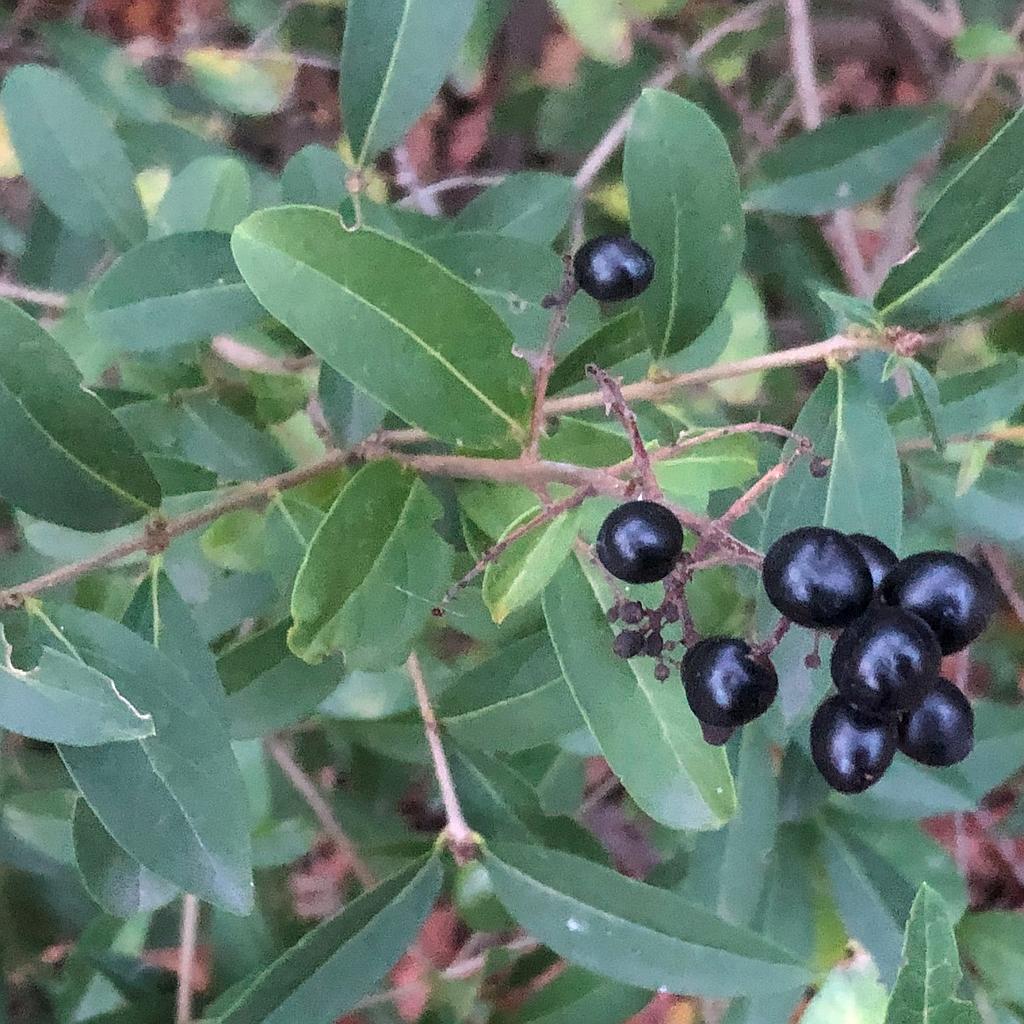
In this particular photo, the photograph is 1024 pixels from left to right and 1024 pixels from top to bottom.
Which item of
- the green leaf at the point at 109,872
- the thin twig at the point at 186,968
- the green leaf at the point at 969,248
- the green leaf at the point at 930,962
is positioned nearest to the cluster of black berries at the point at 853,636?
the green leaf at the point at 930,962

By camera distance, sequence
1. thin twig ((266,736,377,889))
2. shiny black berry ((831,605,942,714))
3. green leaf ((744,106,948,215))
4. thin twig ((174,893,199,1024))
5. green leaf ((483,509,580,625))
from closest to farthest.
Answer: shiny black berry ((831,605,942,714)) → green leaf ((483,509,580,625)) → thin twig ((174,893,199,1024)) → thin twig ((266,736,377,889)) → green leaf ((744,106,948,215))

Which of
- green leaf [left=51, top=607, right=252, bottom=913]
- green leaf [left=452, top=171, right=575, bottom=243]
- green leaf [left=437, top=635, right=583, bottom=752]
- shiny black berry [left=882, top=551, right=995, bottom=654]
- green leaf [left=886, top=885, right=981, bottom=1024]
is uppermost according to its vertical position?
shiny black berry [left=882, top=551, right=995, bottom=654]

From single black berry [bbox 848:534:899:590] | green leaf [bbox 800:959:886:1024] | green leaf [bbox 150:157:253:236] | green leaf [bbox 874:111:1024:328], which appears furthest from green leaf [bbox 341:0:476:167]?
green leaf [bbox 800:959:886:1024]

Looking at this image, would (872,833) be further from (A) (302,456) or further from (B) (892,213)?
(B) (892,213)

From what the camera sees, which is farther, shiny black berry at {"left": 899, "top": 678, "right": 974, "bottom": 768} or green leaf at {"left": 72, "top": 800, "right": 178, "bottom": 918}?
green leaf at {"left": 72, "top": 800, "right": 178, "bottom": 918}

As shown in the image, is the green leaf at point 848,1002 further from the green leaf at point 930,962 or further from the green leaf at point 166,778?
the green leaf at point 166,778

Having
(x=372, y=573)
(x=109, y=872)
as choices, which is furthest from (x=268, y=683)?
(x=372, y=573)

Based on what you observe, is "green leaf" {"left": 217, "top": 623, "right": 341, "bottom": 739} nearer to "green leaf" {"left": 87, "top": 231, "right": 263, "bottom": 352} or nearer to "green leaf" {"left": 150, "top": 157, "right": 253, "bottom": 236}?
"green leaf" {"left": 87, "top": 231, "right": 263, "bottom": 352}

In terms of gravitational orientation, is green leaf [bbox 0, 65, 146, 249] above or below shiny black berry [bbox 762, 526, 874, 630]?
above
